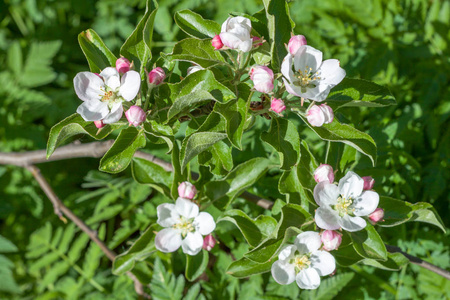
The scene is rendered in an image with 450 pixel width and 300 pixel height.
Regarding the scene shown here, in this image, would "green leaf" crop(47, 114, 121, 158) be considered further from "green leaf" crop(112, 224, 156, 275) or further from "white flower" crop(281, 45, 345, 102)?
"white flower" crop(281, 45, 345, 102)

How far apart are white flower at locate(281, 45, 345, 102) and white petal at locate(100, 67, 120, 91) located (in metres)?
0.63

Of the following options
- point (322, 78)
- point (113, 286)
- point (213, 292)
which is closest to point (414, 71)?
point (322, 78)

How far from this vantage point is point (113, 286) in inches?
116

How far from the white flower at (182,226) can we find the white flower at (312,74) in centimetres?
71

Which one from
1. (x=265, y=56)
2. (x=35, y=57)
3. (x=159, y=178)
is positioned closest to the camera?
(x=265, y=56)

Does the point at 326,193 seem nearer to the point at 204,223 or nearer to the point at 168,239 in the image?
the point at 204,223

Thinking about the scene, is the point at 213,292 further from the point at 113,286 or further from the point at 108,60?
the point at 108,60

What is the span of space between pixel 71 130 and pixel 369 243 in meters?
1.23

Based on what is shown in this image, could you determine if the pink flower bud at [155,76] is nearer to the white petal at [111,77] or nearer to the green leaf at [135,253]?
the white petal at [111,77]

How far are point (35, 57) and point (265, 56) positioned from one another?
254 cm

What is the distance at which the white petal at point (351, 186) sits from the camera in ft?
5.84

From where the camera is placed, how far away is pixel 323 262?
1.81 metres

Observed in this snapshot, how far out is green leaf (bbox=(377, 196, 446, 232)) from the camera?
173cm

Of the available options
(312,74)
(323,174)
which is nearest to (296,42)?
(312,74)
